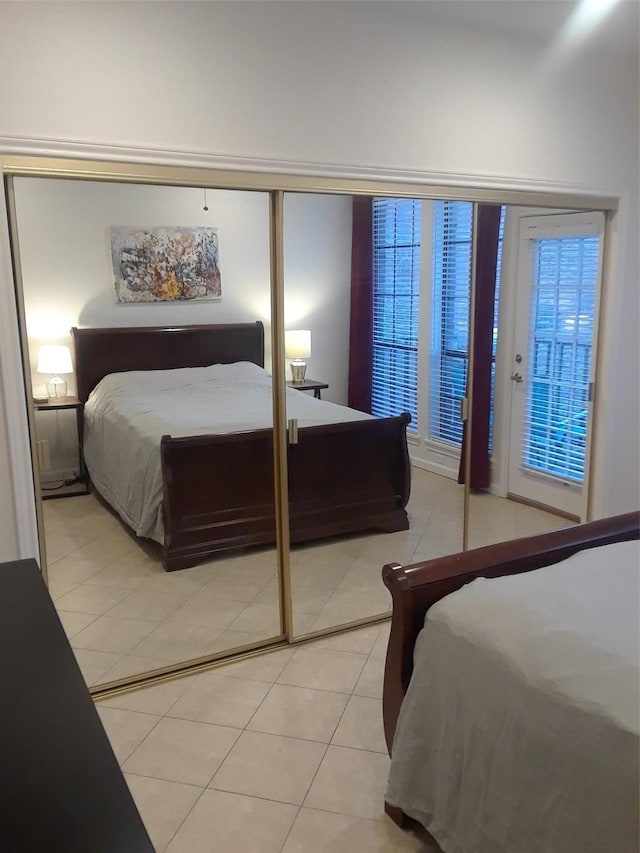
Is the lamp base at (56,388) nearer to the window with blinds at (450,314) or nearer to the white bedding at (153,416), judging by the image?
the white bedding at (153,416)

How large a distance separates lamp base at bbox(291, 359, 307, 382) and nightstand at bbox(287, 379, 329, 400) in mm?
19

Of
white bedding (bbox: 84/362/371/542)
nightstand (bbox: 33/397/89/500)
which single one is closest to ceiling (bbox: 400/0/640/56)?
white bedding (bbox: 84/362/371/542)

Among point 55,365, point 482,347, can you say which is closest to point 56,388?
point 55,365

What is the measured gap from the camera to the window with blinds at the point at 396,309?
118 inches

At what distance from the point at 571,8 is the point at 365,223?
3.78 ft

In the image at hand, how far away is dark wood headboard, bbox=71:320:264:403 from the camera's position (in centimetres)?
256

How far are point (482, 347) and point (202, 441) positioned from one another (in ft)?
4.85

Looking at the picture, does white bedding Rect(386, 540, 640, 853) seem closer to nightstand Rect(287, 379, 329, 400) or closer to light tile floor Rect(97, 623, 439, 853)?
light tile floor Rect(97, 623, 439, 853)

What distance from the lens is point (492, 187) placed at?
305cm

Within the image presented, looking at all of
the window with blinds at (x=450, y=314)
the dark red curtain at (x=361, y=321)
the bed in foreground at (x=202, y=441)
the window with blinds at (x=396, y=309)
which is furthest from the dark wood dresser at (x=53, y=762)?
the window with blinds at (x=450, y=314)

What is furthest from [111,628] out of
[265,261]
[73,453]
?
[265,261]

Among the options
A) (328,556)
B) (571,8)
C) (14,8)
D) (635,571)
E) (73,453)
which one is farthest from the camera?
(328,556)

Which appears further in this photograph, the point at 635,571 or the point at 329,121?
the point at 329,121

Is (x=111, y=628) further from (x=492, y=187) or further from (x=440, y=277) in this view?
(x=492, y=187)
